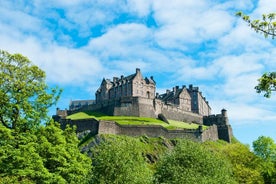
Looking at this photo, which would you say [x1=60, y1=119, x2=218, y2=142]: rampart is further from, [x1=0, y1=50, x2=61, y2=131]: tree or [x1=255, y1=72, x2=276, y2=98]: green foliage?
[x1=255, y1=72, x2=276, y2=98]: green foliage

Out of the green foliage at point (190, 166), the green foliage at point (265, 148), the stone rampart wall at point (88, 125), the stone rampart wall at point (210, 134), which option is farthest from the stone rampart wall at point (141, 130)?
the green foliage at point (190, 166)

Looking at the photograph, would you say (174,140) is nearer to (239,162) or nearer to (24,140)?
(239,162)

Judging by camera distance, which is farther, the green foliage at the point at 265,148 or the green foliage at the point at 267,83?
the green foliage at the point at 265,148

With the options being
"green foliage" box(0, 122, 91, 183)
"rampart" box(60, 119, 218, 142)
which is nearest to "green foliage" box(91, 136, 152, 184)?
"green foliage" box(0, 122, 91, 183)

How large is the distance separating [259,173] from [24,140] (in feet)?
104

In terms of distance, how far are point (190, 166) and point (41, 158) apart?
13.1 metres

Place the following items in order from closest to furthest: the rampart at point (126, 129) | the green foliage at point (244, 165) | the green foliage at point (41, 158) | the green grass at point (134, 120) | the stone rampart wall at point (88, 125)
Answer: the green foliage at point (41, 158)
the green foliage at point (244, 165)
the rampart at point (126, 129)
the stone rampart wall at point (88, 125)
the green grass at point (134, 120)

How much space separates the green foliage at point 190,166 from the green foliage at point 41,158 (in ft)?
22.5

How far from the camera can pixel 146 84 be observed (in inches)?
3895

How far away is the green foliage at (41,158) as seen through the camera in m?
22.4

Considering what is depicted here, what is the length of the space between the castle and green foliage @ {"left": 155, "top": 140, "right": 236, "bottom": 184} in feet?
132

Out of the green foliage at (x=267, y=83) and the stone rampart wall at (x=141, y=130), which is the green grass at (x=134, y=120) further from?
the green foliage at (x=267, y=83)

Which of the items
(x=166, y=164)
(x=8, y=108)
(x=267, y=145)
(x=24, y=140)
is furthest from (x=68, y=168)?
(x=267, y=145)

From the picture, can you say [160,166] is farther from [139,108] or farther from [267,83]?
[139,108]
